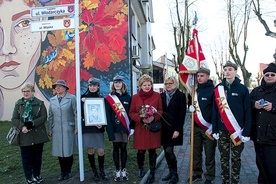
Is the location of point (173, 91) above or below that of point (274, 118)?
above

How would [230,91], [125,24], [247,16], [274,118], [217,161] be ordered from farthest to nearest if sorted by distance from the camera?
[247,16] → [125,24] → [217,161] → [230,91] → [274,118]

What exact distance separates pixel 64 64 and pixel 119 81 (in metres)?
9.84

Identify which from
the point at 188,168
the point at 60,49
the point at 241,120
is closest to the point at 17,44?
the point at 60,49

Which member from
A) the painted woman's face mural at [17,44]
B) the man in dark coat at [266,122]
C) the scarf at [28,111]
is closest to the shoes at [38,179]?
the scarf at [28,111]

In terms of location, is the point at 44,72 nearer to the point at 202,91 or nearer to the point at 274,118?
the point at 202,91

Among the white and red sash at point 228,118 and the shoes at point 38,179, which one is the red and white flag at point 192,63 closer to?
the white and red sash at point 228,118

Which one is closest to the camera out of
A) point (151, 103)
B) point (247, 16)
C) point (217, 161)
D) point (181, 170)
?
point (151, 103)


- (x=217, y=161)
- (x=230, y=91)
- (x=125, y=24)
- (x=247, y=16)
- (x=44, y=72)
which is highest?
(x=247, y=16)

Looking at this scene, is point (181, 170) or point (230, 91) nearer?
point (230, 91)

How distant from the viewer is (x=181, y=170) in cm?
721

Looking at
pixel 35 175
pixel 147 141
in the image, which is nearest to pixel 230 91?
pixel 147 141

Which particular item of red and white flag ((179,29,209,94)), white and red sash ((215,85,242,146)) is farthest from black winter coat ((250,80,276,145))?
red and white flag ((179,29,209,94))

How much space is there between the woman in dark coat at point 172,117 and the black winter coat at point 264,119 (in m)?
1.30

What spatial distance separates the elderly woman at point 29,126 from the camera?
19.3 feet
